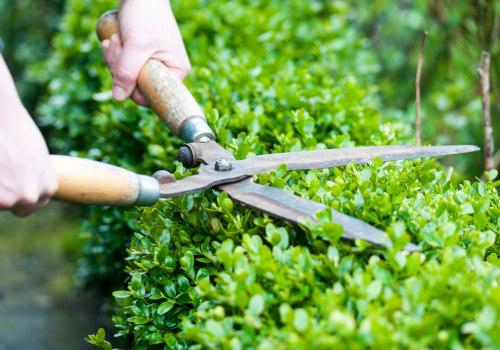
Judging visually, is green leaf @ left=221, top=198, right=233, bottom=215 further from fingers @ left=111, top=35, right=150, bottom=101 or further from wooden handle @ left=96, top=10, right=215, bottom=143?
fingers @ left=111, top=35, right=150, bottom=101

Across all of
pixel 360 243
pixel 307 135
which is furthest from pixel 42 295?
pixel 360 243

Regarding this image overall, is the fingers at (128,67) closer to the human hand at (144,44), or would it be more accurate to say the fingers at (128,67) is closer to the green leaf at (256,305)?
the human hand at (144,44)

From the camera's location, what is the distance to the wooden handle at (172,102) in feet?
6.98

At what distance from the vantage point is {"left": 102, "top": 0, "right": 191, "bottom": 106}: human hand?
7.93 feet

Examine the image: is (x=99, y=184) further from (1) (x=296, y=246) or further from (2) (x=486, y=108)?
(2) (x=486, y=108)

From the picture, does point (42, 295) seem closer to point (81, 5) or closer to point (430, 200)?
point (81, 5)

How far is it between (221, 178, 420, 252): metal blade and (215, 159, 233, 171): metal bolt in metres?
0.07

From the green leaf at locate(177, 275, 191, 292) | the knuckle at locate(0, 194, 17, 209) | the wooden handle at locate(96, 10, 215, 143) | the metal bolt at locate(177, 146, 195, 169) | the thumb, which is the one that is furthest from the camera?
the thumb

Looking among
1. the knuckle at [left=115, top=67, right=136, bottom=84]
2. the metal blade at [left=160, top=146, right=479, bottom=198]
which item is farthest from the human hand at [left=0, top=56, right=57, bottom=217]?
the knuckle at [left=115, top=67, right=136, bottom=84]

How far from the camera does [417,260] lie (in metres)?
1.34

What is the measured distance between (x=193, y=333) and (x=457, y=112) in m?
3.79

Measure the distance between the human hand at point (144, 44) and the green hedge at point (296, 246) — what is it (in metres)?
0.31

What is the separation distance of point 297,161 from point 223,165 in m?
0.27

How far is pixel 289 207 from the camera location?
1570mm
